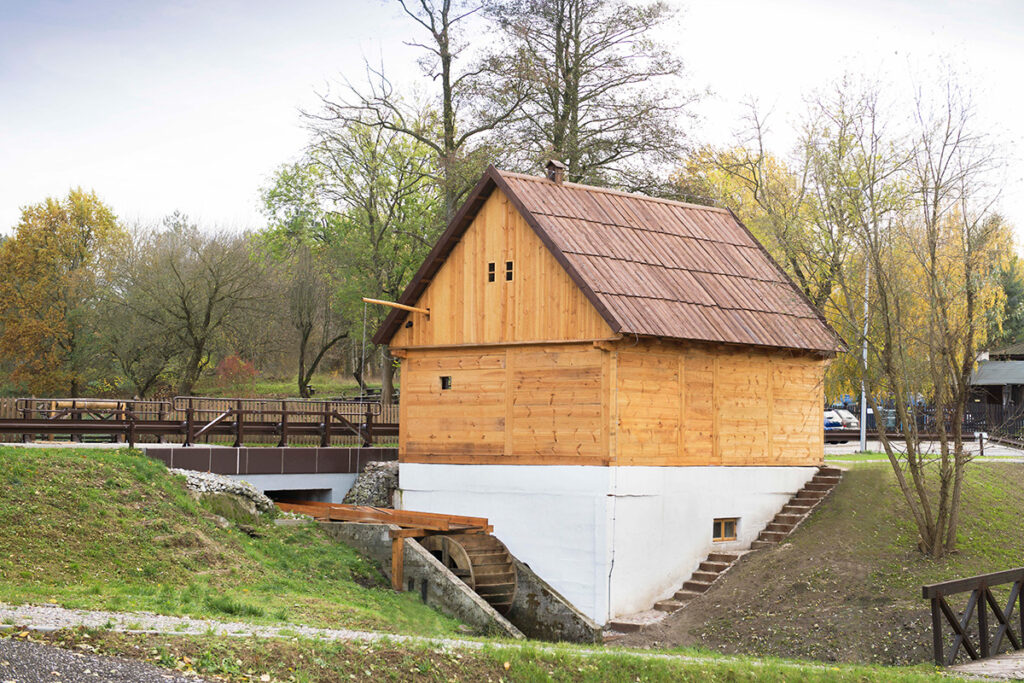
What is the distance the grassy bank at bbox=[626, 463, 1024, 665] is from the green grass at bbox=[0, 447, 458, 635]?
5163 millimetres

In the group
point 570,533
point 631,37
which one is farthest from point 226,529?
point 631,37

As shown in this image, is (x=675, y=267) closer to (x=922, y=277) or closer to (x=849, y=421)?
(x=922, y=277)

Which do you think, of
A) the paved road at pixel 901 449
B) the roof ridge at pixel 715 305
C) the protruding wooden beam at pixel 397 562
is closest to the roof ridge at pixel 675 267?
the roof ridge at pixel 715 305

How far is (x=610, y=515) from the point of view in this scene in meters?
20.7

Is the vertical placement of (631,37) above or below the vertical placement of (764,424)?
above

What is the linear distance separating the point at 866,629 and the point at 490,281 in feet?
33.7

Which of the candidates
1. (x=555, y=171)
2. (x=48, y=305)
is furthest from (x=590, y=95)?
(x=48, y=305)

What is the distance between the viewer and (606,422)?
68.9 ft

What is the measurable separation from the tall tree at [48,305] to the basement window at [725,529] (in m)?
36.0

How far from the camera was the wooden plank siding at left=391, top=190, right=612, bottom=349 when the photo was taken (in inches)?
862

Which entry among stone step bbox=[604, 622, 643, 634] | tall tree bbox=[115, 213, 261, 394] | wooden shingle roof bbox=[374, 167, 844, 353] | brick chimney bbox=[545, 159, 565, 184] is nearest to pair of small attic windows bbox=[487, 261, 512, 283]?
wooden shingle roof bbox=[374, 167, 844, 353]

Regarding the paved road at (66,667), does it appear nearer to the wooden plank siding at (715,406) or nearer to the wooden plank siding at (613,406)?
the wooden plank siding at (613,406)

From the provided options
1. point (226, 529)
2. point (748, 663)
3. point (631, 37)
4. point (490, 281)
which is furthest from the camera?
point (631, 37)

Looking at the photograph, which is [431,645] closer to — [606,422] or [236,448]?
[606,422]
